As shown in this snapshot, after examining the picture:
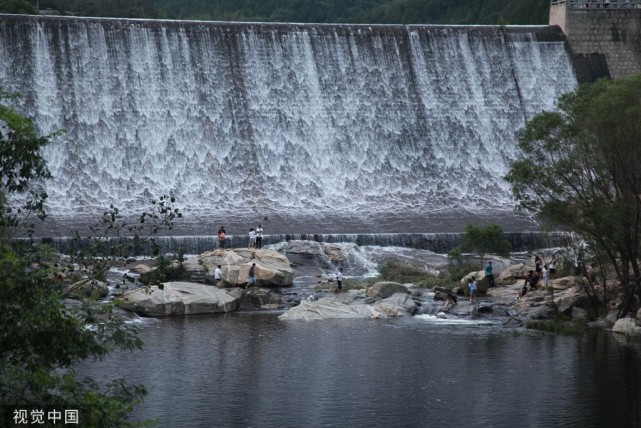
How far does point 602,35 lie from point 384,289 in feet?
85.9

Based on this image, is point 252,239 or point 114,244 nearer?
point 114,244

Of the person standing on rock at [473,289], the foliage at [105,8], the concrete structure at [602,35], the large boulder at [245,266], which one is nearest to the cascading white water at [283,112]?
the concrete structure at [602,35]

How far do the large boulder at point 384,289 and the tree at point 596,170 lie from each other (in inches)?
199

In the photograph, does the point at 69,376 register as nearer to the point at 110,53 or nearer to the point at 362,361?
the point at 362,361

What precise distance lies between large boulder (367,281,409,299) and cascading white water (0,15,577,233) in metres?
9.79

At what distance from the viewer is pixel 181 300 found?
34219mm

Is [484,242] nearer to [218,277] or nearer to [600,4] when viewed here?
[218,277]

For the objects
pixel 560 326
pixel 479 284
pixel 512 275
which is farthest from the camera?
pixel 512 275

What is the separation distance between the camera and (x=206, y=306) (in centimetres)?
3456

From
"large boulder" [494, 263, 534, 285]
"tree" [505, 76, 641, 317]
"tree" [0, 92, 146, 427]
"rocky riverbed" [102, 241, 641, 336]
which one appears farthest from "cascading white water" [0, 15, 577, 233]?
"tree" [0, 92, 146, 427]

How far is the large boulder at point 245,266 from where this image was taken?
37.3 m

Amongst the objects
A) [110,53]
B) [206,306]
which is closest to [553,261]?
[206,306]

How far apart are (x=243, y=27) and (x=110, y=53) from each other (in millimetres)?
6372

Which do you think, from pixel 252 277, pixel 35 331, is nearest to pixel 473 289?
pixel 252 277
